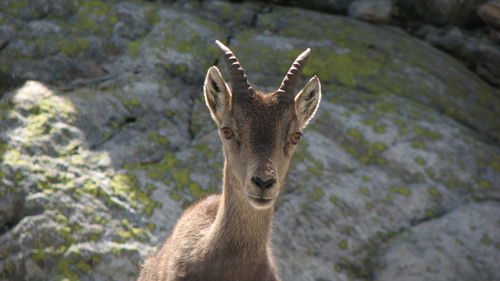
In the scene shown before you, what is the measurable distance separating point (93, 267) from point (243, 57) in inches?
224

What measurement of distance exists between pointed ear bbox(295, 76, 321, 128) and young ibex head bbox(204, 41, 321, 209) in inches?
1.4

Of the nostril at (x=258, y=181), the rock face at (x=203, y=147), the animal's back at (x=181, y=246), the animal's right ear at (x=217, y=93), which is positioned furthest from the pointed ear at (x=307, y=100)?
the rock face at (x=203, y=147)

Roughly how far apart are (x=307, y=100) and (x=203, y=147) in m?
3.15

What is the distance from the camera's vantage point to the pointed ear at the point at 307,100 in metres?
6.58

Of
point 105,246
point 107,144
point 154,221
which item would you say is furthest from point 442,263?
point 107,144

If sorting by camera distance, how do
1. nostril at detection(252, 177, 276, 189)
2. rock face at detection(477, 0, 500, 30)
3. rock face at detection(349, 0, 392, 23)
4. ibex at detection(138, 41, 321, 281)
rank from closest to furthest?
nostril at detection(252, 177, 276, 189) → ibex at detection(138, 41, 321, 281) → rock face at detection(477, 0, 500, 30) → rock face at detection(349, 0, 392, 23)

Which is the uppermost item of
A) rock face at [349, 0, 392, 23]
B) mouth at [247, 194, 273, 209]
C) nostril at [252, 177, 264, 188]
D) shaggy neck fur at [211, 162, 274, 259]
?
nostril at [252, 177, 264, 188]

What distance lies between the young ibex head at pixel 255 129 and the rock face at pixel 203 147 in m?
2.56

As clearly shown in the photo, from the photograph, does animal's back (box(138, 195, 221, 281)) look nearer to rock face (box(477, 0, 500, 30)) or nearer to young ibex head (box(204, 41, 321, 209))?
young ibex head (box(204, 41, 321, 209))

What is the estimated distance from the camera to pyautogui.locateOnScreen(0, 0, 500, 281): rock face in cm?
768

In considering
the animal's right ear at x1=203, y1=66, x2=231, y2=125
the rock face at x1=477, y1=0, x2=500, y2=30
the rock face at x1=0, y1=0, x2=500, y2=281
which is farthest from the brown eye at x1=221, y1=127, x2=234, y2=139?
the rock face at x1=477, y1=0, x2=500, y2=30

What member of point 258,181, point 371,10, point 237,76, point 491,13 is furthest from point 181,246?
point 491,13

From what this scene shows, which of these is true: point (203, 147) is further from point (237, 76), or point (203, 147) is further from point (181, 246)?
point (237, 76)

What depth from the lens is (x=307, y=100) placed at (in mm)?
6711
